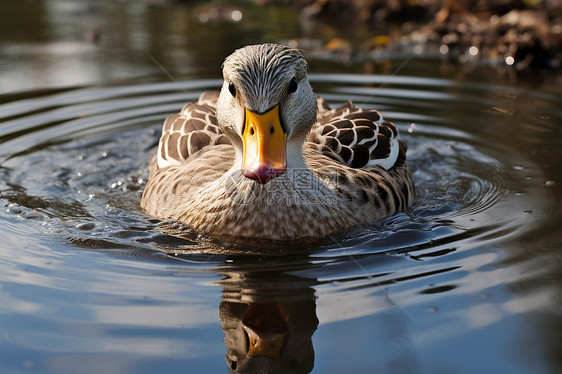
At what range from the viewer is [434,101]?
9.79 m

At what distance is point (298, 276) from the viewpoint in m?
5.14

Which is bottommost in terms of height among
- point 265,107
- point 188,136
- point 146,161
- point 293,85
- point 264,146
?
point 146,161

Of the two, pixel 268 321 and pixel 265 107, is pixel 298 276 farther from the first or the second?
pixel 265 107

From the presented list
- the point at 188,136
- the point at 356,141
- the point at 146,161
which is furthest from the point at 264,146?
the point at 146,161

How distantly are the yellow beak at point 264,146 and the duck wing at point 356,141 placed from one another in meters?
1.27

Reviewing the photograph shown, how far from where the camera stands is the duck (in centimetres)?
531

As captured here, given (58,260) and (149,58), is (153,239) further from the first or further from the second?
(149,58)

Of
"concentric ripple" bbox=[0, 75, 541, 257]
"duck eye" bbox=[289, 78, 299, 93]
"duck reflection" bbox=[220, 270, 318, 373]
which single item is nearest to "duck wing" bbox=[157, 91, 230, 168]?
"concentric ripple" bbox=[0, 75, 541, 257]


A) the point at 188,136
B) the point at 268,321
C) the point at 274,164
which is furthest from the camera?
the point at 188,136

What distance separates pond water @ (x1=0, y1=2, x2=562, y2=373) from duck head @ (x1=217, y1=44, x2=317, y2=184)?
816mm


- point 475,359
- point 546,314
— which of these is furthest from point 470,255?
point 475,359

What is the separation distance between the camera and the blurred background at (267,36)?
11.4 meters

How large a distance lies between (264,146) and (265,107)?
1.14ft

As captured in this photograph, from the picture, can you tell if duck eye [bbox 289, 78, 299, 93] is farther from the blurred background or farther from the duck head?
the blurred background
